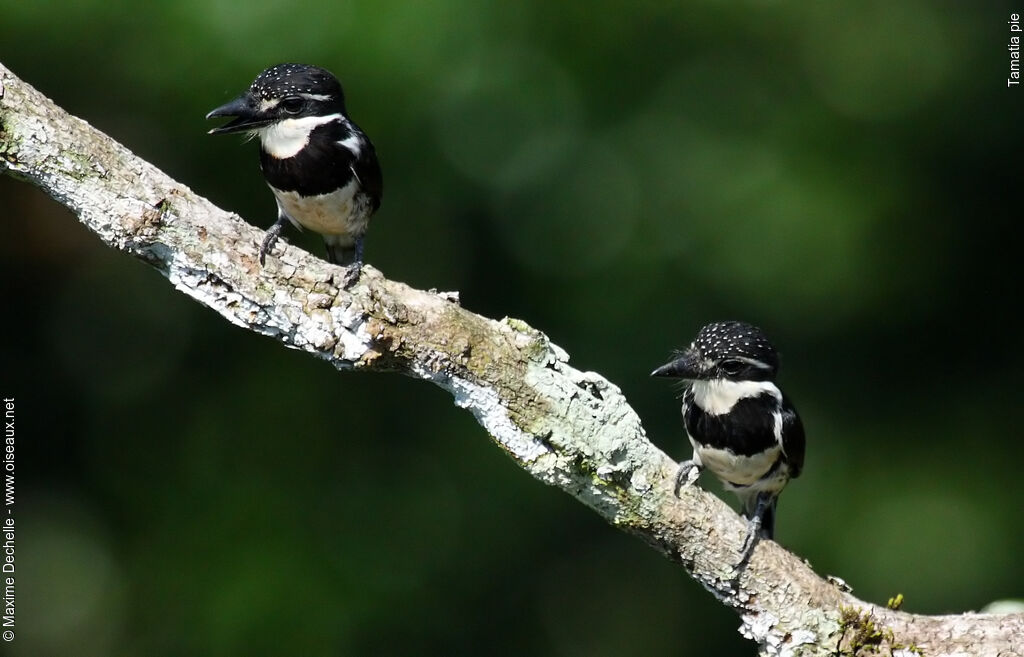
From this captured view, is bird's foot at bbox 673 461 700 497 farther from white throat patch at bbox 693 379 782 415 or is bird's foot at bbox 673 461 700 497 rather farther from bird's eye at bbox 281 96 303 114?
bird's eye at bbox 281 96 303 114

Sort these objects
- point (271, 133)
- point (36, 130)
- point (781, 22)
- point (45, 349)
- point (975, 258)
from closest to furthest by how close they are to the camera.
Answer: point (36, 130) → point (271, 133) → point (45, 349) → point (781, 22) → point (975, 258)

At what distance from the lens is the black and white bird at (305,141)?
3.94 metres

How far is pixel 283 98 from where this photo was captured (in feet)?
13.0

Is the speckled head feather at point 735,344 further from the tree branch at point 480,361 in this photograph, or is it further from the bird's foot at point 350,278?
the bird's foot at point 350,278

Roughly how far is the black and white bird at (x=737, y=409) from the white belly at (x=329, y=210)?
126 cm

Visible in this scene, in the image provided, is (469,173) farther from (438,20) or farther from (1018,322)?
(1018,322)

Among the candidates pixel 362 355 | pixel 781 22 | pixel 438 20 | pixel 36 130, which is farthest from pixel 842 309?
pixel 36 130

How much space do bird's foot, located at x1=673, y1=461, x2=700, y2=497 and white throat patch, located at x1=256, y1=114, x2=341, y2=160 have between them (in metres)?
1.65

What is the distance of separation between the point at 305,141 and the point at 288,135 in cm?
6

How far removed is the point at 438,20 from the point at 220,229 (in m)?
3.40

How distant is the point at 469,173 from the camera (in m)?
6.71

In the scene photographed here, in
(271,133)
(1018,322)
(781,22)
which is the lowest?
(271,133)

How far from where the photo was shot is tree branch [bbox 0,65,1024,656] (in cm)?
276

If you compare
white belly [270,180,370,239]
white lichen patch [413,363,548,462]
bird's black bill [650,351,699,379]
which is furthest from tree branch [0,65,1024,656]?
white belly [270,180,370,239]
